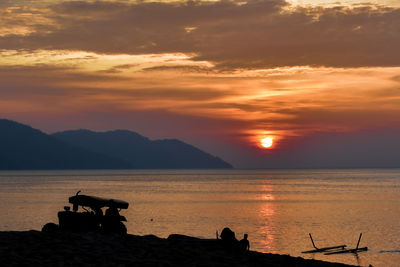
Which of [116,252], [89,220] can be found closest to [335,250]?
[89,220]

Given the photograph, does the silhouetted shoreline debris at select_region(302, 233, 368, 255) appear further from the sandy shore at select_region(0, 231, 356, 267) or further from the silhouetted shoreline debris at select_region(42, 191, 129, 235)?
the silhouetted shoreline debris at select_region(42, 191, 129, 235)

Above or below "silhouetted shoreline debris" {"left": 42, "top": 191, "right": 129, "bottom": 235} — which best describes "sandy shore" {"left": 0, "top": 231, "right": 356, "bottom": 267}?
below

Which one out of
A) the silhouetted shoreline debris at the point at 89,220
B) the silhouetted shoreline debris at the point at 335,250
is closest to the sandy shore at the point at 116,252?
the silhouetted shoreline debris at the point at 89,220

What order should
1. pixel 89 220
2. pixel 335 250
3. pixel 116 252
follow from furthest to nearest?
1. pixel 335 250
2. pixel 89 220
3. pixel 116 252

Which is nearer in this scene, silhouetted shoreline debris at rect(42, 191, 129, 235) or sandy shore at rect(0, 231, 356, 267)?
sandy shore at rect(0, 231, 356, 267)

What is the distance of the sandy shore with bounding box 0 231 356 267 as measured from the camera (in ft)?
79.6

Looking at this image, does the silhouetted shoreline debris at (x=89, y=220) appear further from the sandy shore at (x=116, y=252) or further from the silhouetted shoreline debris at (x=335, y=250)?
the silhouetted shoreline debris at (x=335, y=250)

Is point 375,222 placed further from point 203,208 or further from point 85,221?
point 85,221

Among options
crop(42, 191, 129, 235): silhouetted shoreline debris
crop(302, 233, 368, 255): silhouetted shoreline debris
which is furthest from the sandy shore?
crop(302, 233, 368, 255): silhouetted shoreline debris

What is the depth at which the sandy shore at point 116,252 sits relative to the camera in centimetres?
2425

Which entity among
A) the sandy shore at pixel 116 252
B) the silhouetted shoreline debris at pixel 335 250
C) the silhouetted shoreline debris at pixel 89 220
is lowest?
the silhouetted shoreline debris at pixel 335 250

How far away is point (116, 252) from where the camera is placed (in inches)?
1049

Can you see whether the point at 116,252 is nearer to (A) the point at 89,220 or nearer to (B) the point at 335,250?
(A) the point at 89,220

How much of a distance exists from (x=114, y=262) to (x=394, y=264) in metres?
34.6
